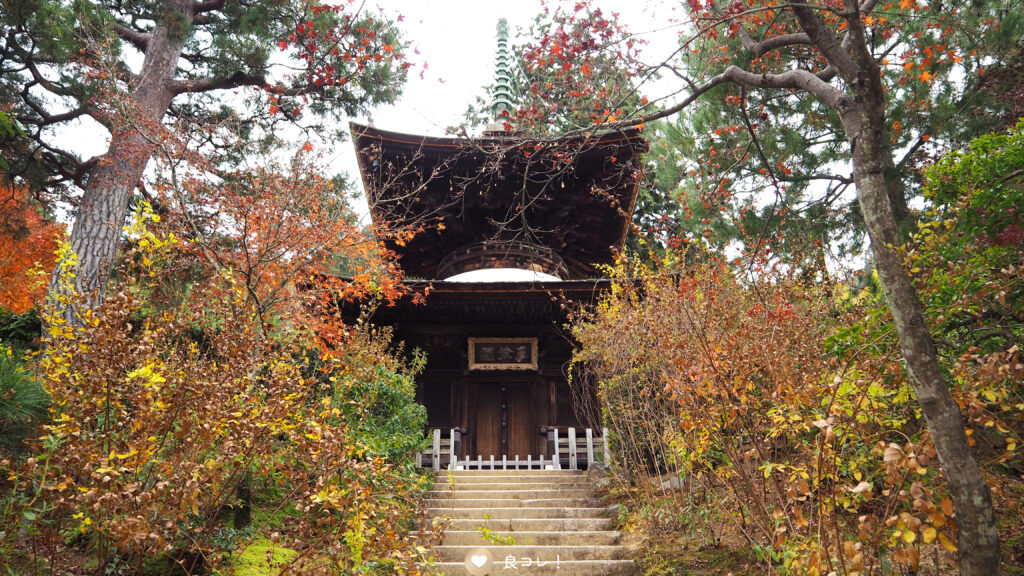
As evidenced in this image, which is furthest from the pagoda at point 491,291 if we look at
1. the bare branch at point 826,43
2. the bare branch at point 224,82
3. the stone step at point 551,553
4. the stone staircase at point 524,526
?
the bare branch at point 826,43

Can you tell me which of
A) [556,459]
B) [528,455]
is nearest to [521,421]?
[528,455]

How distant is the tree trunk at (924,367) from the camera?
215 cm

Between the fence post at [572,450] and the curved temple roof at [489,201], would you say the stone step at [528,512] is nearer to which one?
the fence post at [572,450]

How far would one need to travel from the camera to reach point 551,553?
5.27m

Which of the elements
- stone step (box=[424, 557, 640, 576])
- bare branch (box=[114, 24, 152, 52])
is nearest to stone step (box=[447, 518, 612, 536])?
stone step (box=[424, 557, 640, 576])

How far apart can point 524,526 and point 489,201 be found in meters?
6.99

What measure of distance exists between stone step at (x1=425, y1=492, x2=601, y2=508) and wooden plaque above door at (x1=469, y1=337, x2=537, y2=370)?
3755 mm

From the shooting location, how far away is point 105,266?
12.1ft

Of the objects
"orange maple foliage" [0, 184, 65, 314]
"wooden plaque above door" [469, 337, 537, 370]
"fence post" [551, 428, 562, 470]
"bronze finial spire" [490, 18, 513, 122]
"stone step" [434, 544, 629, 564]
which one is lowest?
"stone step" [434, 544, 629, 564]

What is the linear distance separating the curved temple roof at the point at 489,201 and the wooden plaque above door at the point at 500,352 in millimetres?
1820

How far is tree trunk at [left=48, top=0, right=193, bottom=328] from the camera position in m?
6.84

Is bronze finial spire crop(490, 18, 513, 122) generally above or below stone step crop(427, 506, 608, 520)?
above

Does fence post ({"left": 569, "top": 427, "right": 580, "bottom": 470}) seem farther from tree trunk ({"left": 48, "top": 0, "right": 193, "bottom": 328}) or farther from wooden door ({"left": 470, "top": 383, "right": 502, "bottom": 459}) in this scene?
tree trunk ({"left": 48, "top": 0, "right": 193, "bottom": 328})

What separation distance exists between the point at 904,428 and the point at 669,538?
2132 mm
